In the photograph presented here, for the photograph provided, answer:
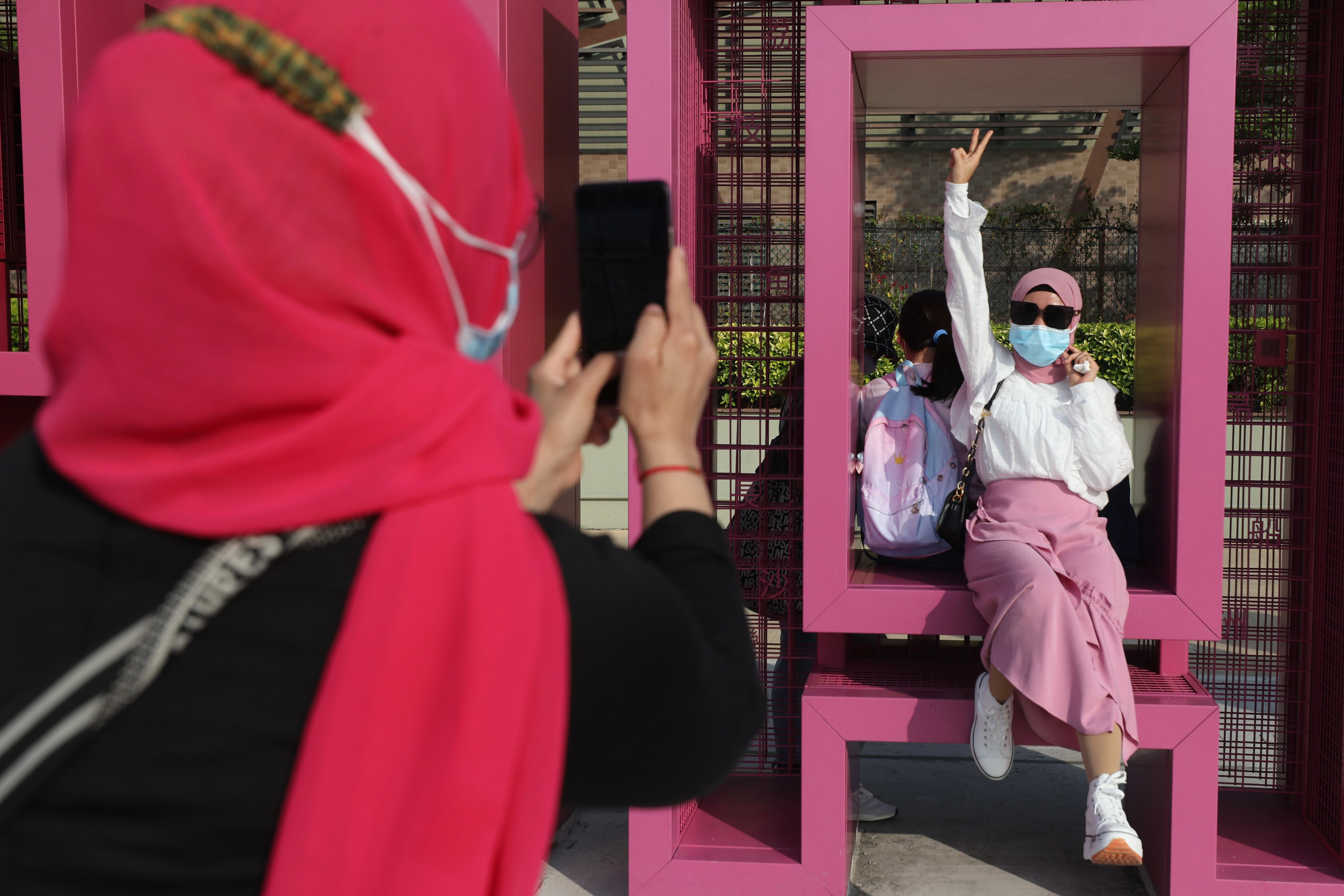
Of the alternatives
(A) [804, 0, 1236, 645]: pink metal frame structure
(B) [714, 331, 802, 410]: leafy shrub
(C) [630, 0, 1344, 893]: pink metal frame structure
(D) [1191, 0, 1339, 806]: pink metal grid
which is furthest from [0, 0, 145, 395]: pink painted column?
(D) [1191, 0, 1339, 806]: pink metal grid

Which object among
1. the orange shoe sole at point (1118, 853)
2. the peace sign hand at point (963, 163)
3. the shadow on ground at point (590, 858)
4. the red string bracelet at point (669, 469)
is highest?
the peace sign hand at point (963, 163)

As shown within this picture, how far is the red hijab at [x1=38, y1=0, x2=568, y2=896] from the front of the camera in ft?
2.52

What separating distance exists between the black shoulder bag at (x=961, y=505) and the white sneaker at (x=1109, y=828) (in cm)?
86

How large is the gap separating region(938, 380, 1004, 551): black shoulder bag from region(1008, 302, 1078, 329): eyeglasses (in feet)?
0.73

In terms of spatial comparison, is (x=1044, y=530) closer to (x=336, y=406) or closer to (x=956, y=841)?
(x=956, y=841)

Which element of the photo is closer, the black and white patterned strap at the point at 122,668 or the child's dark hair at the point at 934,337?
the black and white patterned strap at the point at 122,668

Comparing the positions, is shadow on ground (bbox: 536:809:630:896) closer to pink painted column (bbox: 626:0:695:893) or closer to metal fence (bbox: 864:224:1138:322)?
pink painted column (bbox: 626:0:695:893)

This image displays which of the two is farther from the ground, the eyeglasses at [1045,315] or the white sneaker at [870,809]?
the eyeglasses at [1045,315]

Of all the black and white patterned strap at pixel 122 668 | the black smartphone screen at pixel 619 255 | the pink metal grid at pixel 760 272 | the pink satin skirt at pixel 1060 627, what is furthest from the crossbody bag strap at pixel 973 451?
the black and white patterned strap at pixel 122 668

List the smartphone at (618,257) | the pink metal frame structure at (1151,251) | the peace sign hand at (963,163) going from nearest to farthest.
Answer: the smartphone at (618,257) → the pink metal frame structure at (1151,251) → the peace sign hand at (963,163)

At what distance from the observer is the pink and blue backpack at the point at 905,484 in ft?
12.1

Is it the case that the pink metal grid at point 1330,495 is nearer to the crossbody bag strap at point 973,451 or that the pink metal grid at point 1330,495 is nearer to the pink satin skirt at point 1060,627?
the pink satin skirt at point 1060,627

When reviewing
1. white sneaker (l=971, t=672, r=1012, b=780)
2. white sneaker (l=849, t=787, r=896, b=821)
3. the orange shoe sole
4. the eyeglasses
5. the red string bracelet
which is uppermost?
the eyeglasses

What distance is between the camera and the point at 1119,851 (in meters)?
2.98
